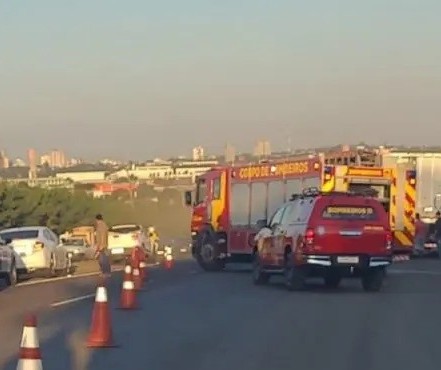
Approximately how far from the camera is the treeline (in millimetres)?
76312

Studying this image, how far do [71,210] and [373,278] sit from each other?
62.7 m

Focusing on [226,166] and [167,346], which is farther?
[226,166]

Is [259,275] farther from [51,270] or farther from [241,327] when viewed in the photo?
[241,327]

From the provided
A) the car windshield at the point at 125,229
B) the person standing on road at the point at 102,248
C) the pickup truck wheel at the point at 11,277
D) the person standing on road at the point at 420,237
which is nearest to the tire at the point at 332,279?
the person standing on road at the point at 102,248

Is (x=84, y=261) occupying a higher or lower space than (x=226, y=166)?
lower

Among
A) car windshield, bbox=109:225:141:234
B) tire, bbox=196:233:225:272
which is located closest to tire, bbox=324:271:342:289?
tire, bbox=196:233:225:272

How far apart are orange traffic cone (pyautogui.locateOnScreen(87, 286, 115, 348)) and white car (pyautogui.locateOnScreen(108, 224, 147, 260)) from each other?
30.6m

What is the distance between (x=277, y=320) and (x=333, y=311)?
206 cm

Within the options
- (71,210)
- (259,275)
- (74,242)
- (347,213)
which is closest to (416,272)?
(259,275)

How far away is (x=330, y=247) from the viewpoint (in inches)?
990

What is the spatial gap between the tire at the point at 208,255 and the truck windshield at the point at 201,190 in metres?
1.82

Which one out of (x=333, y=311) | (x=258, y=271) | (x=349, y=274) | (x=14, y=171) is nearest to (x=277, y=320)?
(x=333, y=311)

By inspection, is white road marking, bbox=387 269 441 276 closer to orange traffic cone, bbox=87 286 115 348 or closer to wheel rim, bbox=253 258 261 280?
wheel rim, bbox=253 258 261 280

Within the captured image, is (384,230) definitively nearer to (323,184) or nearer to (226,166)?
(323,184)
